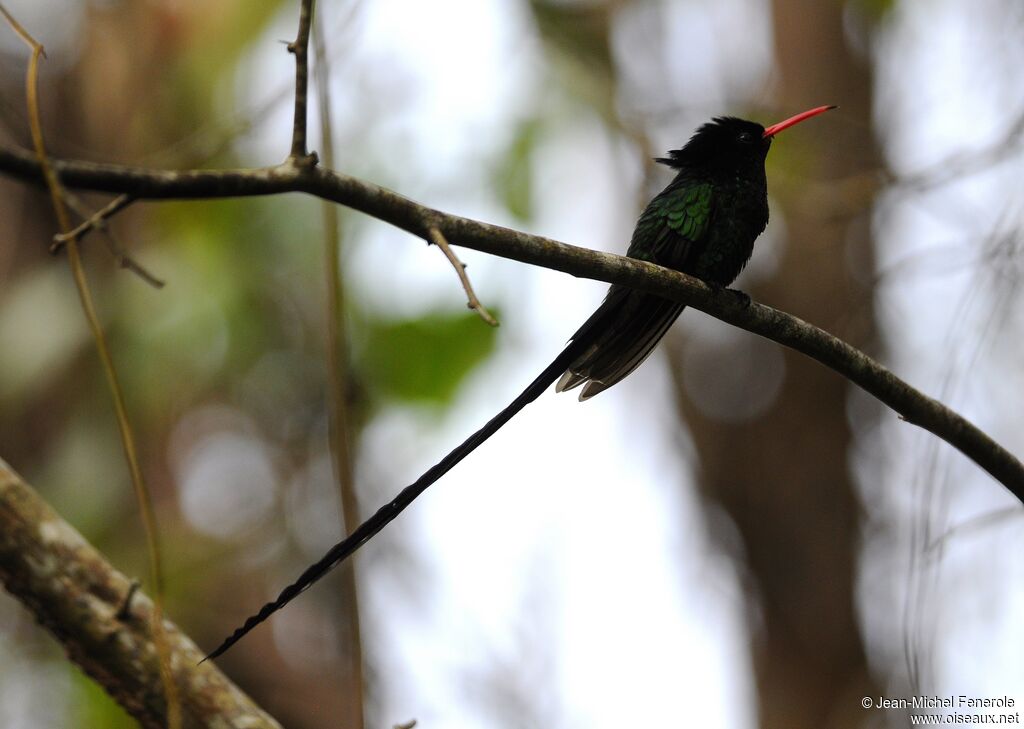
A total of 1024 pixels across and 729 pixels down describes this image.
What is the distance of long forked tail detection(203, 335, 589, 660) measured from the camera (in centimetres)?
180

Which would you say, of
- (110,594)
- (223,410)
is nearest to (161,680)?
(110,594)

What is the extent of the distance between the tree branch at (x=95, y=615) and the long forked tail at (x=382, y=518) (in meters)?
0.64

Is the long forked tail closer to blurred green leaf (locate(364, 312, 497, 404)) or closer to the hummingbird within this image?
the hummingbird

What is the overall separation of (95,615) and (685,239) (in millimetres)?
1945

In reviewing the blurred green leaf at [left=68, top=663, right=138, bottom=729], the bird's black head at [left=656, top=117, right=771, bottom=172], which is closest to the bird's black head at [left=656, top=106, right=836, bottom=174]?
the bird's black head at [left=656, top=117, right=771, bottom=172]

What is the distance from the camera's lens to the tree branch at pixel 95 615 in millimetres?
2613

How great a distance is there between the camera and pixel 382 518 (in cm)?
203

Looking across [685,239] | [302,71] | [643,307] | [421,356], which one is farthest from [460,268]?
[421,356]

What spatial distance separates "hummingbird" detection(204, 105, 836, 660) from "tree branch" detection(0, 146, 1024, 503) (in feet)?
1.14

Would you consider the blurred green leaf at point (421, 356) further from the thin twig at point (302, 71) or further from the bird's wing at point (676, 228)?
the thin twig at point (302, 71)

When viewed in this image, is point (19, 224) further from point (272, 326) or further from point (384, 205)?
point (384, 205)

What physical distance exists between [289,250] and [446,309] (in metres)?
0.87

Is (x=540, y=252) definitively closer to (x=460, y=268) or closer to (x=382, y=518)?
(x=460, y=268)

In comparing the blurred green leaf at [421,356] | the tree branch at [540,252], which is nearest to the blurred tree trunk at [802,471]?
the blurred green leaf at [421,356]
